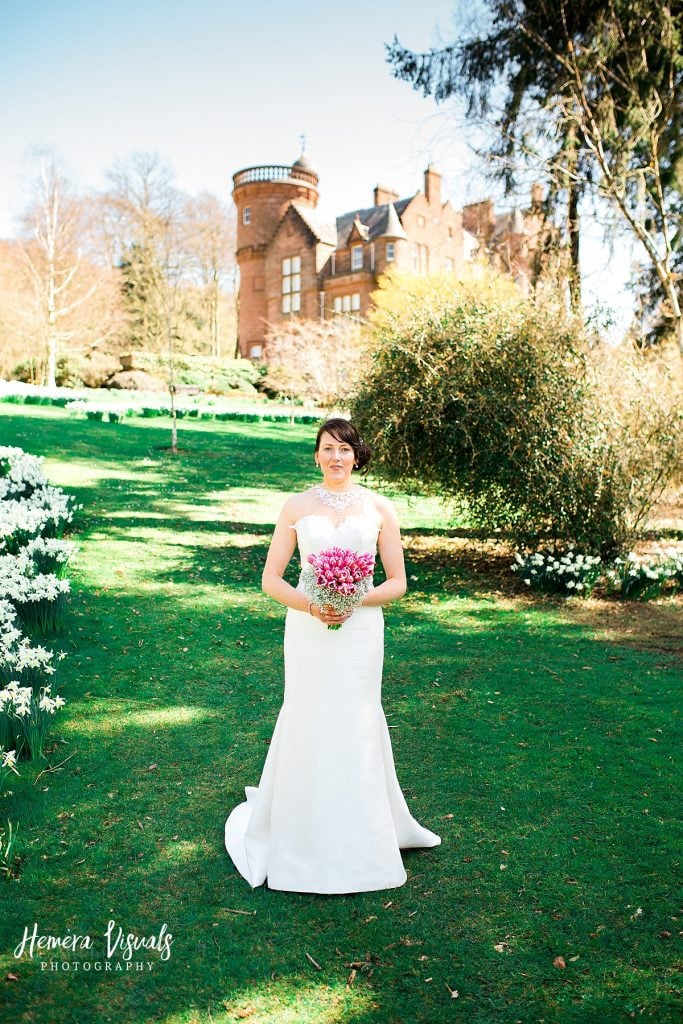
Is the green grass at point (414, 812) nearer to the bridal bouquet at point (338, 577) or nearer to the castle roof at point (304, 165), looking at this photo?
the bridal bouquet at point (338, 577)

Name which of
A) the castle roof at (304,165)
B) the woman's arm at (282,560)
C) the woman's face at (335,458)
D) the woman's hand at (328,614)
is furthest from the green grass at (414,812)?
the castle roof at (304,165)

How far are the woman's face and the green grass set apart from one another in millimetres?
1988

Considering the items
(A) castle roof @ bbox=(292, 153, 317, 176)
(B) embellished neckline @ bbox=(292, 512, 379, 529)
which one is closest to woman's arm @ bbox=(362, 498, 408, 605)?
(B) embellished neckline @ bbox=(292, 512, 379, 529)

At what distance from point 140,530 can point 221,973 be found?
8.51 meters

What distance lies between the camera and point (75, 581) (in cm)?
856

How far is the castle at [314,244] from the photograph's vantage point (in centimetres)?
4297

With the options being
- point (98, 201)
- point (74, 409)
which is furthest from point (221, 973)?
point (98, 201)

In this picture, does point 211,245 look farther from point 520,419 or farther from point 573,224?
point 520,419

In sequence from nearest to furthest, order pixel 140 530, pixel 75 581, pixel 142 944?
pixel 142 944
pixel 75 581
pixel 140 530

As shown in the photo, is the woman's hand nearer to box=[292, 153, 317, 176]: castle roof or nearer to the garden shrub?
the garden shrub

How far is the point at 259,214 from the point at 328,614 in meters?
49.2

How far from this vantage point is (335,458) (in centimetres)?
364

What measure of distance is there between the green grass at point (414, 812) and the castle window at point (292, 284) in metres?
40.3

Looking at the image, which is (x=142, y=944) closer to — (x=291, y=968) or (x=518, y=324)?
(x=291, y=968)
